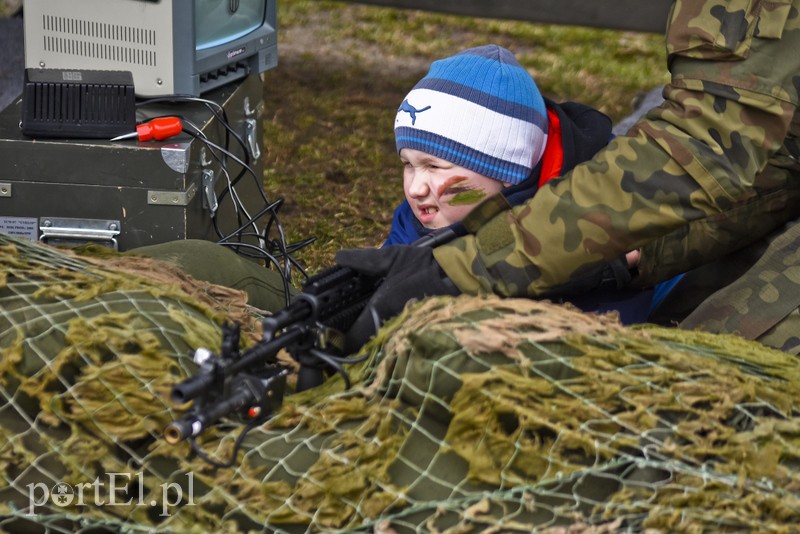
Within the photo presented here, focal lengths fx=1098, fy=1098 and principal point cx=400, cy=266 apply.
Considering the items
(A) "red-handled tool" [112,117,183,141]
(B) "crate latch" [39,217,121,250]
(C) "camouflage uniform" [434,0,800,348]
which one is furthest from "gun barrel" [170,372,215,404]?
(A) "red-handled tool" [112,117,183,141]

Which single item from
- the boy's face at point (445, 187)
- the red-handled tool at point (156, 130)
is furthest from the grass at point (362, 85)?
the boy's face at point (445, 187)

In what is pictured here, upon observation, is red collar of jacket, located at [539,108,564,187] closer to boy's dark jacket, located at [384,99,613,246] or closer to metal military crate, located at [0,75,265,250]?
boy's dark jacket, located at [384,99,613,246]

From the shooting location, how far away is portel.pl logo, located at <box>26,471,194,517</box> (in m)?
2.01

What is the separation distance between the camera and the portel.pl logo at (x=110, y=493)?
2.01 m

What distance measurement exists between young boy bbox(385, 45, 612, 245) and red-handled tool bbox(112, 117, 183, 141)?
2.52 feet

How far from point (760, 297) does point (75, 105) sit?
6.22 feet

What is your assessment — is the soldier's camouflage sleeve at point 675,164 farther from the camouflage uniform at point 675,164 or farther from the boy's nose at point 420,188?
the boy's nose at point 420,188

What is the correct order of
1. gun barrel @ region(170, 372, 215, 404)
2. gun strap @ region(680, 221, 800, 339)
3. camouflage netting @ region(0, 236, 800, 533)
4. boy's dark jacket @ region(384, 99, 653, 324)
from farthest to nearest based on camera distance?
boy's dark jacket @ region(384, 99, 653, 324), gun strap @ region(680, 221, 800, 339), camouflage netting @ region(0, 236, 800, 533), gun barrel @ region(170, 372, 215, 404)

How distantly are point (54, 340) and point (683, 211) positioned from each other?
121cm

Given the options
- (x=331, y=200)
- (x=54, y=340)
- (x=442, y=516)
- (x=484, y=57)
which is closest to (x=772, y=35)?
(x=484, y=57)

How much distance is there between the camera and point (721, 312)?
8.00ft

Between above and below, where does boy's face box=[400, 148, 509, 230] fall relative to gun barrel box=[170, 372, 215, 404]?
below

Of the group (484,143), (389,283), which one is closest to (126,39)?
(484,143)

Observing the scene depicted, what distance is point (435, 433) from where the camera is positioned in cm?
196
